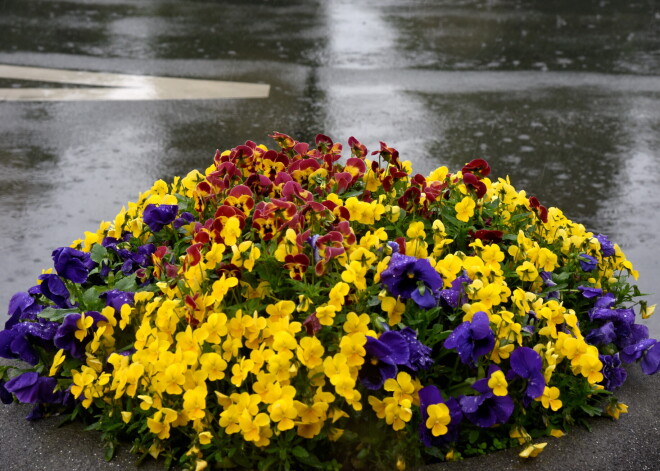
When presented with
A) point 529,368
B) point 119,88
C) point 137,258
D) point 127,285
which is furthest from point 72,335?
point 119,88

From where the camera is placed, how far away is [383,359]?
2066 millimetres

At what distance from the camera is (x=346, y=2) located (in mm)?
11727

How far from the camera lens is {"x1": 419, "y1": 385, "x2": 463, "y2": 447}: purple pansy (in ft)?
6.86

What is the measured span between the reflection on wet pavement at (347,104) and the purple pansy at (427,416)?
1784 millimetres

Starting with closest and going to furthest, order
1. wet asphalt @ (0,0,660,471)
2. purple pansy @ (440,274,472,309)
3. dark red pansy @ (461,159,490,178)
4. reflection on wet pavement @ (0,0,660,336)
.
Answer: purple pansy @ (440,274,472,309) → dark red pansy @ (461,159,490,178) → wet asphalt @ (0,0,660,471) → reflection on wet pavement @ (0,0,660,336)

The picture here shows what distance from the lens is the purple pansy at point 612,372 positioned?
7.82ft

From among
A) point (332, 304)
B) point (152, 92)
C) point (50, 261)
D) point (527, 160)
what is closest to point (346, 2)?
point (152, 92)

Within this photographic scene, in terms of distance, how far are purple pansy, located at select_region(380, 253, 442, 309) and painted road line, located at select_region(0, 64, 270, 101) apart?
16.2 feet

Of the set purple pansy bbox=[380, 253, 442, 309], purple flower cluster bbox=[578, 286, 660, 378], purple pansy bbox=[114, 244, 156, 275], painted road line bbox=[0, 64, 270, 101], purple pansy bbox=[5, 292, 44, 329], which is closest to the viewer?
purple pansy bbox=[380, 253, 442, 309]

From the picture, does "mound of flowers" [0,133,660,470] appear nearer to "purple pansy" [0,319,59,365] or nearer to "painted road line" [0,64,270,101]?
"purple pansy" [0,319,59,365]

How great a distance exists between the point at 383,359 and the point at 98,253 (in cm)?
118

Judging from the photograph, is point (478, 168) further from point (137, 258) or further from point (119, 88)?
point (119, 88)

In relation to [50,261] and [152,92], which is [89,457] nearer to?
[50,261]

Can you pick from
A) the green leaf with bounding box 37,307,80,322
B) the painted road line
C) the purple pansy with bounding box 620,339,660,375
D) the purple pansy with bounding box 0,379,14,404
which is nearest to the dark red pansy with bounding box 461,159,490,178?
the purple pansy with bounding box 620,339,660,375
